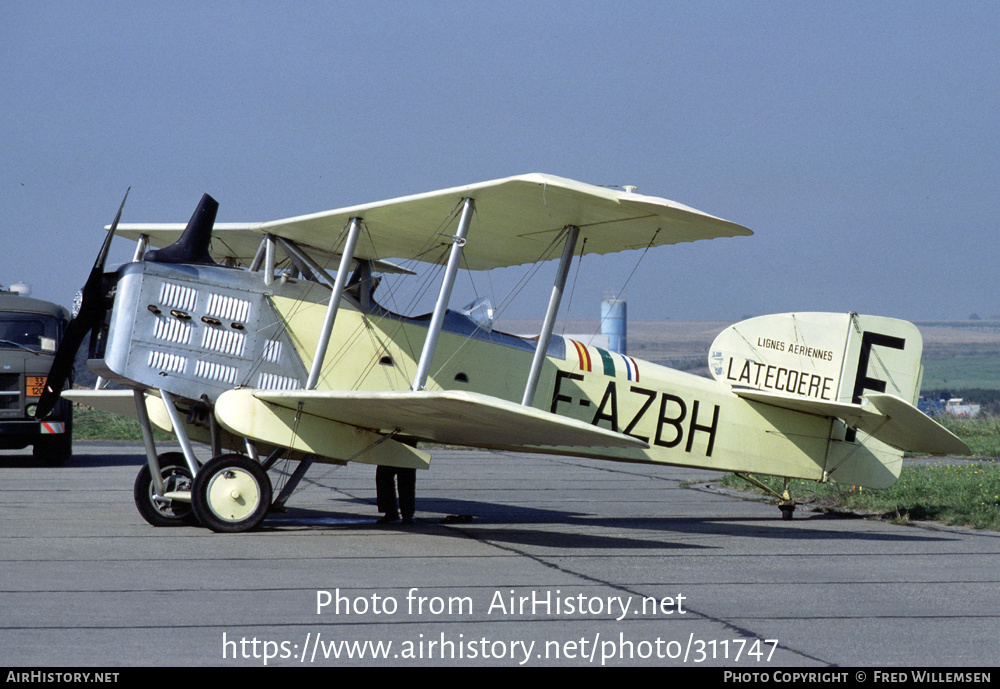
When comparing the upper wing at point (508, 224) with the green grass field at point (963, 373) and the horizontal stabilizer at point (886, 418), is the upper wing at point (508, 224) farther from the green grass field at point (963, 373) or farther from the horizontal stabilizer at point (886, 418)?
the green grass field at point (963, 373)

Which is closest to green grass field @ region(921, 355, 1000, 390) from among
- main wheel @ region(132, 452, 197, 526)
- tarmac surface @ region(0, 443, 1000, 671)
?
tarmac surface @ region(0, 443, 1000, 671)

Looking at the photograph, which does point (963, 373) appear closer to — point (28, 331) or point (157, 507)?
point (28, 331)

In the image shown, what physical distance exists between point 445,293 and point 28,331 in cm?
1135

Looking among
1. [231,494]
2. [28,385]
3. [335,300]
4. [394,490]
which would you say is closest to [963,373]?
[28,385]

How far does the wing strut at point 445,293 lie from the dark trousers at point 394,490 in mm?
1828

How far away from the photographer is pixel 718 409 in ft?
34.7

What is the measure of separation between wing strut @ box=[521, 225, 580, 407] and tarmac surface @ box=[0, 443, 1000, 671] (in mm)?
1431

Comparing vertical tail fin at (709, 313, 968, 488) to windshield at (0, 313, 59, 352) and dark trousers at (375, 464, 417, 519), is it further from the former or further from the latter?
windshield at (0, 313, 59, 352)

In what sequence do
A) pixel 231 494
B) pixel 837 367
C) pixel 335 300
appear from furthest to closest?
1. pixel 837 367
2. pixel 335 300
3. pixel 231 494

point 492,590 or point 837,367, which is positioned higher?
point 837,367

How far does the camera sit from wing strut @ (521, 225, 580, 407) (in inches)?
352

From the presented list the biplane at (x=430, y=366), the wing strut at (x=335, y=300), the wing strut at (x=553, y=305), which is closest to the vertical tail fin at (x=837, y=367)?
the biplane at (x=430, y=366)

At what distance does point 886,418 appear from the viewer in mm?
10414
